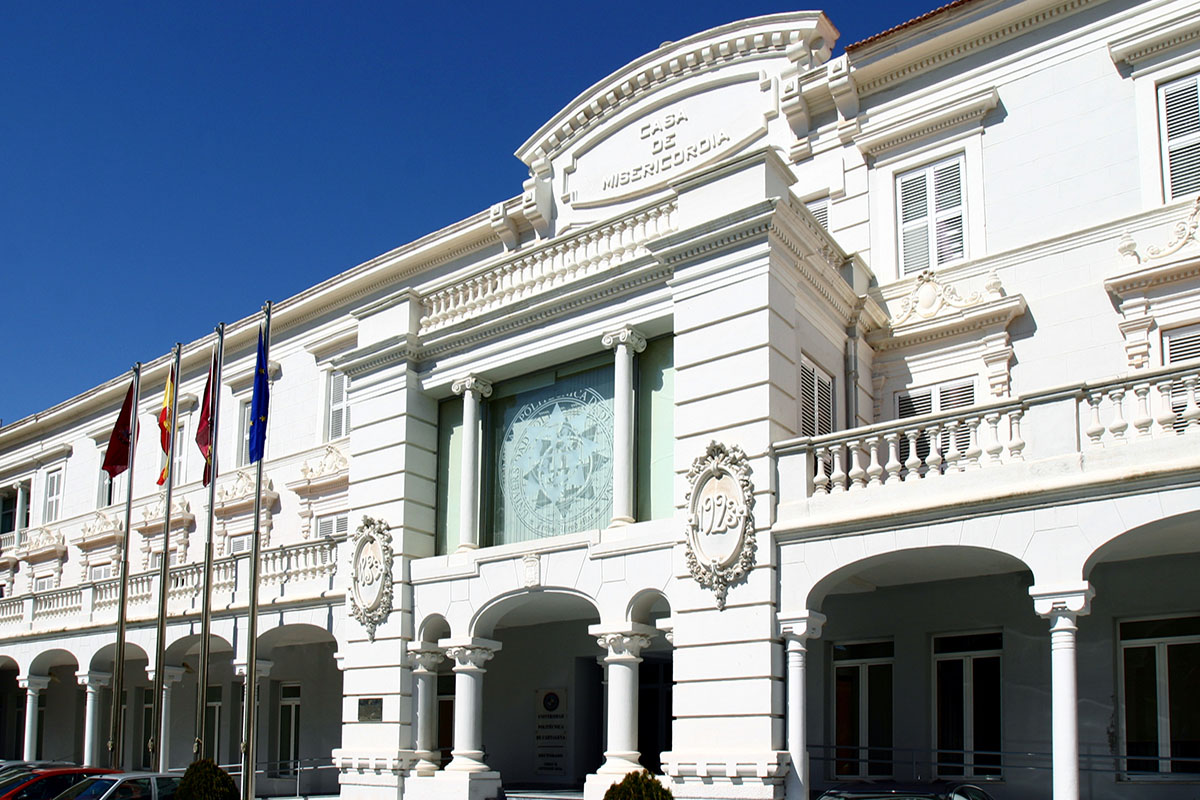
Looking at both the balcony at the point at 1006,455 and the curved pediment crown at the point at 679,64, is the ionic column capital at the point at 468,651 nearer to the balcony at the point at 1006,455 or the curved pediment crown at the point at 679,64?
the balcony at the point at 1006,455

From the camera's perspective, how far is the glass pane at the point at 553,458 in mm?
18531

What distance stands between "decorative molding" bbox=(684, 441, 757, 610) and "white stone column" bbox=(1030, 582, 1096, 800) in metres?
3.66

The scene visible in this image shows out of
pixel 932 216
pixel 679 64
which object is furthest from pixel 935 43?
pixel 679 64

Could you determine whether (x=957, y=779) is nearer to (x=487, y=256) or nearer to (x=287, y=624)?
(x=287, y=624)

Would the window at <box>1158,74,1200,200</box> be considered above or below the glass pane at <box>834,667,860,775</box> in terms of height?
above

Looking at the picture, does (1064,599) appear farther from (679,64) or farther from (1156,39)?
(679,64)

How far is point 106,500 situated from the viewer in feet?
116

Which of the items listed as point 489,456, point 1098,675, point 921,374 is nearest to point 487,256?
point 489,456

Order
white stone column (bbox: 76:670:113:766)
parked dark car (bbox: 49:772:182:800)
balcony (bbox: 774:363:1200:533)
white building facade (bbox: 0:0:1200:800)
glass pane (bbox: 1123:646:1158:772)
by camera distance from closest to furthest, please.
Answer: balcony (bbox: 774:363:1200:533) < white building facade (bbox: 0:0:1200:800) < glass pane (bbox: 1123:646:1158:772) < parked dark car (bbox: 49:772:182:800) < white stone column (bbox: 76:670:113:766)

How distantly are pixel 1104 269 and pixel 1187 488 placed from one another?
5512 mm

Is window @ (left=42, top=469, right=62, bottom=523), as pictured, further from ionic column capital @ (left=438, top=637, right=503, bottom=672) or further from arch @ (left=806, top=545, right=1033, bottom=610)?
arch @ (left=806, top=545, right=1033, bottom=610)

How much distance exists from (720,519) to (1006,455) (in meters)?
3.62

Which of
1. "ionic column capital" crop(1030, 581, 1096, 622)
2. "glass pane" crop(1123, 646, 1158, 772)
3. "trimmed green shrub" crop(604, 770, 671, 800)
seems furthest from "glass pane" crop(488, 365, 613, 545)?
"glass pane" crop(1123, 646, 1158, 772)

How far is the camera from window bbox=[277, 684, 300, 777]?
2844cm
